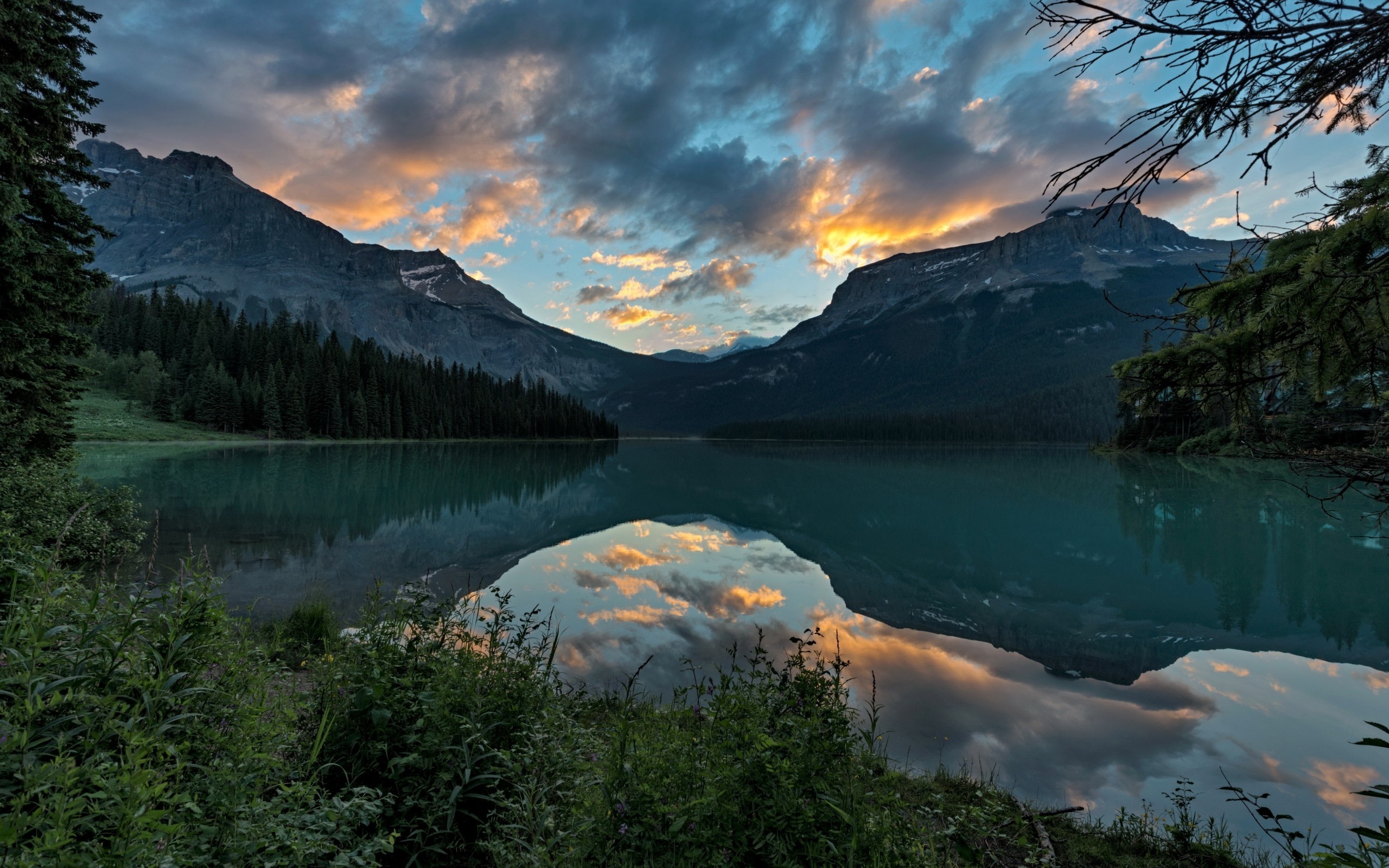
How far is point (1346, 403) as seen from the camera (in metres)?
5.50

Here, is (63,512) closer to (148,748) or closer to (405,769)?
(405,769)

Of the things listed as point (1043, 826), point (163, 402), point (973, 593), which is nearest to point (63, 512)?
point (1043, 826)

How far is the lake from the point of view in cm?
821

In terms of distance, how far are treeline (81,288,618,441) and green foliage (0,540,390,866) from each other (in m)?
97.9

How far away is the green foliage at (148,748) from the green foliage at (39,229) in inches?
469

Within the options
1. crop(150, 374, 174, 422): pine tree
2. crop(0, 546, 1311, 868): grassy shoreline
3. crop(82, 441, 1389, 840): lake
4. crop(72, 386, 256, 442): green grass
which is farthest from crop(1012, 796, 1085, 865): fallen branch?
crop(150, 374, 174, 422): pine tree

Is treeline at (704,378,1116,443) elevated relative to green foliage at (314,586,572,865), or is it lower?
elevated

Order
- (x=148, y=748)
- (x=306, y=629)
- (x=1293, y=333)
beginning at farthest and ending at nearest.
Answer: (x=306, y=629), (x=1293, y=333), (x=148, y=748)

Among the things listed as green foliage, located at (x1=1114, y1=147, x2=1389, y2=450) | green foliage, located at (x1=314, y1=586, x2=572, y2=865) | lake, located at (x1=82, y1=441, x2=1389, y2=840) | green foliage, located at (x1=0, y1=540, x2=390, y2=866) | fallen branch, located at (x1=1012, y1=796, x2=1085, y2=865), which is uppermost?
green foliage, located at (x1=1114, y1=147, x2=1389, y2=450)

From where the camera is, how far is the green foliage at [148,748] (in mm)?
2309

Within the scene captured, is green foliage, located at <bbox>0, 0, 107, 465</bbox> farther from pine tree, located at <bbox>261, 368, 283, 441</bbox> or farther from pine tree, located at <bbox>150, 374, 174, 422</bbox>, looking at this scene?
pine tree, located at <bbox>150, 374, 174, 422</bbox>

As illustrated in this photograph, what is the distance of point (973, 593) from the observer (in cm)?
1738

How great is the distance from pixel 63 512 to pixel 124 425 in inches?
2942

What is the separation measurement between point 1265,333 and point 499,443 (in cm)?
12389
